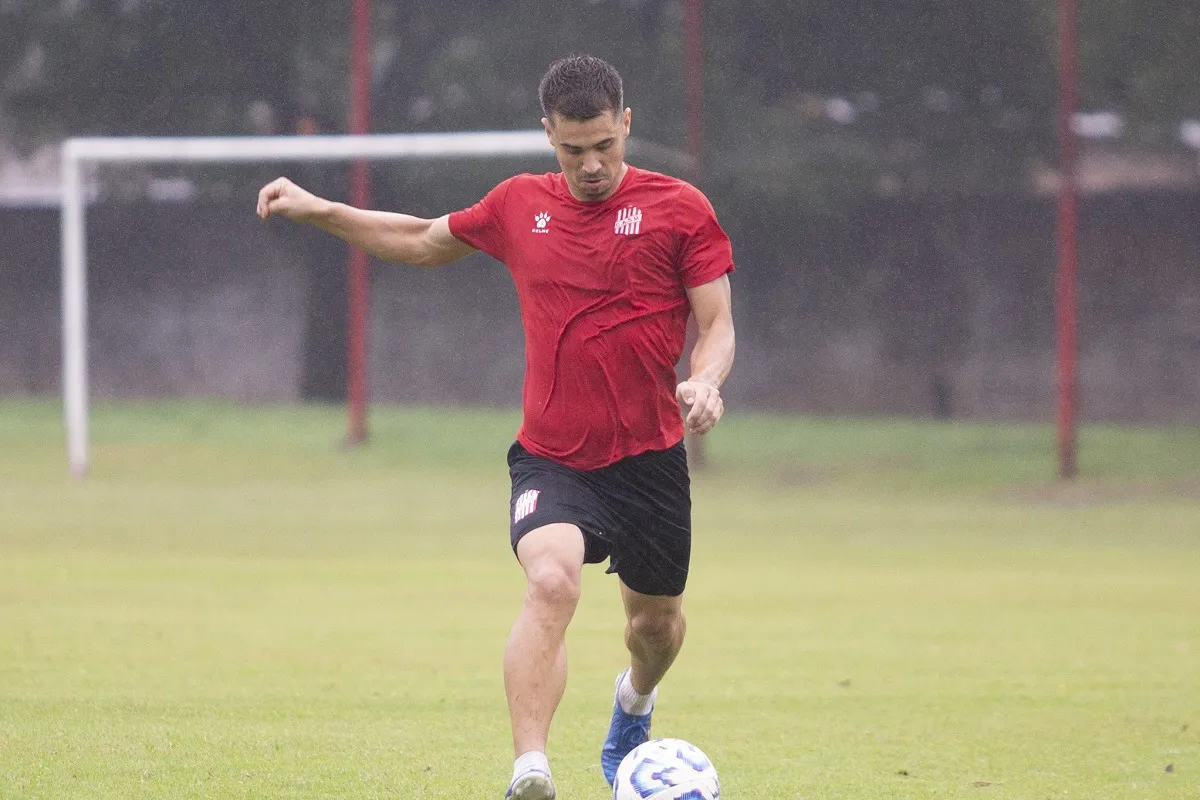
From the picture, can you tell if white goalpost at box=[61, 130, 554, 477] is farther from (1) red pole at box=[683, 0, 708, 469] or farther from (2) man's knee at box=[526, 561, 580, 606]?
(2) man's knee at box=[526, 561, 580, 606]

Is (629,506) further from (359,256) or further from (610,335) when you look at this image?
(359,256)

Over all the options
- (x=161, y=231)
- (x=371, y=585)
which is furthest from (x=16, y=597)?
(x=161, y=231)

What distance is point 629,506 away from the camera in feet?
18.9

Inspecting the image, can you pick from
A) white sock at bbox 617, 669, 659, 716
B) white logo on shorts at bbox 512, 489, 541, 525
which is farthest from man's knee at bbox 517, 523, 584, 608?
white sock at bbox 617, 669, 659, 716

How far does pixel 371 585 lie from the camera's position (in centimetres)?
1199

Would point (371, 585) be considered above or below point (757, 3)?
below

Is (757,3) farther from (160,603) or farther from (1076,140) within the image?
(160,603)

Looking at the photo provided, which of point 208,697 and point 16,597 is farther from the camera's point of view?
point 16,597

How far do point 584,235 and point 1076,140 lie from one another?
15.6 meters

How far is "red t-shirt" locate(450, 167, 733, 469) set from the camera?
5.73 metres

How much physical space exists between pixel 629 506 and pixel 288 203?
1547mm

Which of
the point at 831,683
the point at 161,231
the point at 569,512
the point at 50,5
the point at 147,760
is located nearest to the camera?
the point at 569,512

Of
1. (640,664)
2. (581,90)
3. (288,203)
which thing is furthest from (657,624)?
(288,203)

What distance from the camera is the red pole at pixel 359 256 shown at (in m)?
21.8
